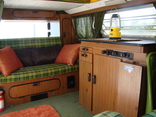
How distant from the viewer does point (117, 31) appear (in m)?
1.95

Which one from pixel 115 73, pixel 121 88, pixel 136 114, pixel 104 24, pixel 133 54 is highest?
pixel 104 24

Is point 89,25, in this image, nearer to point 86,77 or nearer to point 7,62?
point 86,77

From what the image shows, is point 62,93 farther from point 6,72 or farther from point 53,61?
point 6,72

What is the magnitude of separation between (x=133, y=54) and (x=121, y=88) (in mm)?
384

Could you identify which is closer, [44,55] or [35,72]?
[35,72]

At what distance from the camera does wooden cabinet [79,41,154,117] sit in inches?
54.0

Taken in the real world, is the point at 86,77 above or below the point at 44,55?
below

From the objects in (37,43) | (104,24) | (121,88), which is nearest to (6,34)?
(37,43)

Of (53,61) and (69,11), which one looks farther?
(69,11)

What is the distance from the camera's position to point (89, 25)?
3.01 metres

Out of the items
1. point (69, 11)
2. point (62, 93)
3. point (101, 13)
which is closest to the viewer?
point (101, 13)

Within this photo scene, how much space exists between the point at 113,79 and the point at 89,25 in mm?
1635

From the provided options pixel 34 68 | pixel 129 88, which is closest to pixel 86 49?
pixel 129 88

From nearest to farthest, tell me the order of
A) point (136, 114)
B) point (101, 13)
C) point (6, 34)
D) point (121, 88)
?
point (136, 114) → point (121, 88) → point (101, 13) → point (6, 34)
